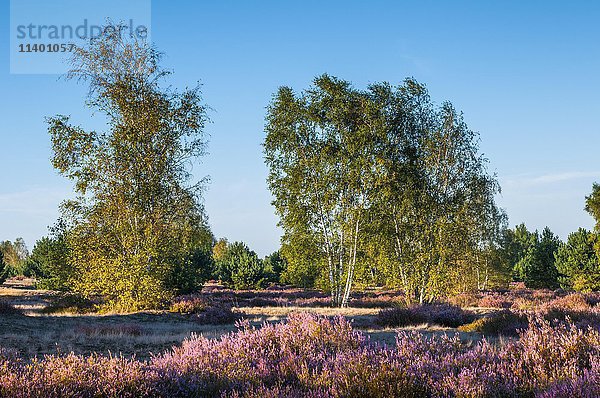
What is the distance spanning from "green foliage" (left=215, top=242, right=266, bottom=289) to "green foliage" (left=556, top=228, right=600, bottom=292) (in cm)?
2384

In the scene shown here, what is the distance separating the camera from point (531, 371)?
5086mm

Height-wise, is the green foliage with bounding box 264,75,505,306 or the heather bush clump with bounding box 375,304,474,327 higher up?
the green foliage with bounding box 264,75,505,306

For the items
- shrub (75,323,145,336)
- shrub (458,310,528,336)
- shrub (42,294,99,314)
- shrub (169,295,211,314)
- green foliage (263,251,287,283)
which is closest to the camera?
shrub (458,310,528,336)

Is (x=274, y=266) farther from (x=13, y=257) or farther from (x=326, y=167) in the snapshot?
(x=13, y=257)

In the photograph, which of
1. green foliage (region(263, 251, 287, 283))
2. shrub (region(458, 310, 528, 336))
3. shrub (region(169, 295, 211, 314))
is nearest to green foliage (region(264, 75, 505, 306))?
shrub (region(169, 295, 211, 314))

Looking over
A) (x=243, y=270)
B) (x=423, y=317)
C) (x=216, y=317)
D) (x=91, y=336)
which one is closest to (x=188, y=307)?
(x=216, y=317)

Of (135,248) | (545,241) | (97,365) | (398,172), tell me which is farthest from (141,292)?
(545,241)

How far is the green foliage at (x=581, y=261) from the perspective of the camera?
34094 millimetres

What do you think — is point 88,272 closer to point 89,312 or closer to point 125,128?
point 89,312

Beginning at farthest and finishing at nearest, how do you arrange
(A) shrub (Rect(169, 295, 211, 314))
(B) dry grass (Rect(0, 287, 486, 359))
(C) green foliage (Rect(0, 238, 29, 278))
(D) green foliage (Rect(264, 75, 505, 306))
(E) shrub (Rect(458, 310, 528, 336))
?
(C) green foliage (Rect(0, 238, 29, 278)) → (D) green foliage (Rect(264, 75, 505, 306)) → (A) shrub (Rect(169, 295, 211, 314)) → (E) shrub (Rect(458, 310, 528, 336)) → (B) dry grass (Rect(0, 287, 486, 359))

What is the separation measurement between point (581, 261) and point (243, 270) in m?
26.1

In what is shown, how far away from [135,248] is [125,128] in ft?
16.2

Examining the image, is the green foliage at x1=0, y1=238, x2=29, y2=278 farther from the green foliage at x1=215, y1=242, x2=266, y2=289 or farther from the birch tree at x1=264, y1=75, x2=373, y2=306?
the birch tree at x1=264, y1=75, x2=373, y2=306

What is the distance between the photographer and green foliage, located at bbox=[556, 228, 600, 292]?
3409cm
